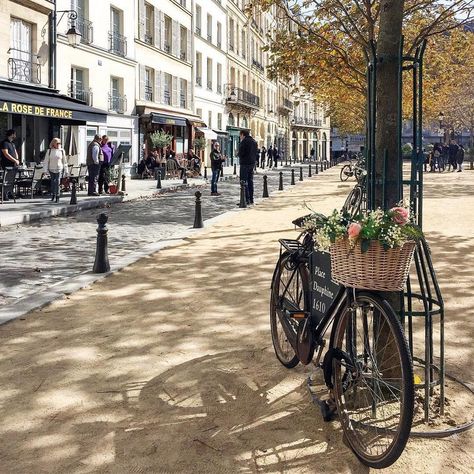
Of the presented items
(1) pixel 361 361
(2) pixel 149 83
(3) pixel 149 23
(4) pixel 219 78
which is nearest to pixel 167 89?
(2) pixel 149 83

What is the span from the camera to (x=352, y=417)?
2.95 metres

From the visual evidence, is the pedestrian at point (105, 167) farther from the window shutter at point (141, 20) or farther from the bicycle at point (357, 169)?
the window shutter at point (141, 20)

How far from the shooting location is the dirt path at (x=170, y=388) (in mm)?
2736

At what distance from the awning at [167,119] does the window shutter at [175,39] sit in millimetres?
3729

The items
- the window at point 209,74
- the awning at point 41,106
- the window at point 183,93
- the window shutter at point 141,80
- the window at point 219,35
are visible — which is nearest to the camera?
the awning at point 41,106

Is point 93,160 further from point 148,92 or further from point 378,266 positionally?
point 378,266

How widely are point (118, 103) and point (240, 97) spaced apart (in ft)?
64.4

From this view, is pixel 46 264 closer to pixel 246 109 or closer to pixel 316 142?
pixel 246 109

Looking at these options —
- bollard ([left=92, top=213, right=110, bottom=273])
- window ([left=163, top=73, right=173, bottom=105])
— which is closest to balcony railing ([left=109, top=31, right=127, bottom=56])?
window ([left=163, top=73, right=173, bottom=105])

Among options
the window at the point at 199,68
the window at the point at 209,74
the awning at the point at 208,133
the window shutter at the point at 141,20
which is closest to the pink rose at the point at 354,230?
the window shutter at the point at 141,20

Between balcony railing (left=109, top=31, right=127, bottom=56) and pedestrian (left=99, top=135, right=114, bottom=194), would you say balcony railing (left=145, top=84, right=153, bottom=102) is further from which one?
pedestrian (left=99, top=135, right=114, bottom=194)

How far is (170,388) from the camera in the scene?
357cm

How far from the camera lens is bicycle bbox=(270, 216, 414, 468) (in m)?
2.60

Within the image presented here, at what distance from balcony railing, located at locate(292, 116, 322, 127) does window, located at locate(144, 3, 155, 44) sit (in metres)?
43.5
